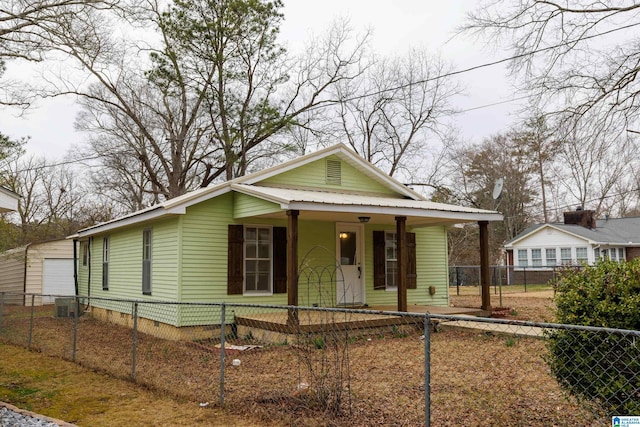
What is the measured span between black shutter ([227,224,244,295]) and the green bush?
7.54 m

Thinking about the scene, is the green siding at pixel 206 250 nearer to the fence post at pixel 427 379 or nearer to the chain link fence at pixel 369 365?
the chain link fence at pixel 369 365

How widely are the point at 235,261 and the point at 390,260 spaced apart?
432 centimetres

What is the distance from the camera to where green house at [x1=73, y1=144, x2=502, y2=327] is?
1032 centimetres

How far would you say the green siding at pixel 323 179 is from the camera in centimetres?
1220

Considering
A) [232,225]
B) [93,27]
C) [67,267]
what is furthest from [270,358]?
[67,267]

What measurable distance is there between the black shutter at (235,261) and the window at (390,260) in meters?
3.98

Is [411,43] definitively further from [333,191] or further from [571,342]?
[571,342]

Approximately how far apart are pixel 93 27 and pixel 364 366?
8.52 meters

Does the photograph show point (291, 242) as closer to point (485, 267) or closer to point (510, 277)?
point (485, 267)

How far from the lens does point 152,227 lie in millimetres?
11812

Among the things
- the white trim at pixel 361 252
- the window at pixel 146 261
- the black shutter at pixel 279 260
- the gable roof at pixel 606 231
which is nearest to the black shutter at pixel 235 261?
the black shutter at pixel 279 260

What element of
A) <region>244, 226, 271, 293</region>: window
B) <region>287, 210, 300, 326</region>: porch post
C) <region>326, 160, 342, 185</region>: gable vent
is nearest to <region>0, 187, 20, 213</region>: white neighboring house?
<region>287, 210, 300, 326</region>: porch post

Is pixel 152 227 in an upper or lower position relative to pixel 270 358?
upper

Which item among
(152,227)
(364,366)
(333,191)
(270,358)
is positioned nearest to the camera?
(364,366)
